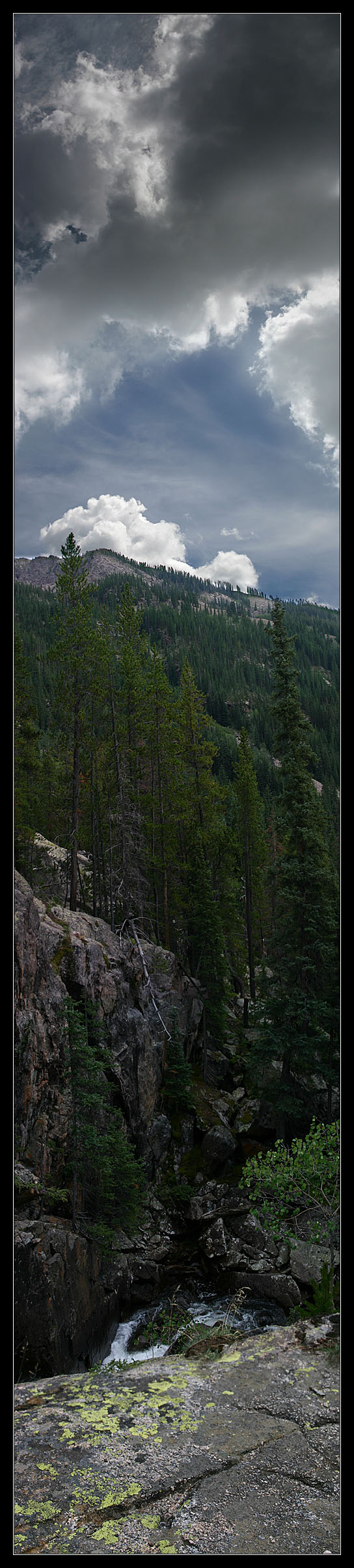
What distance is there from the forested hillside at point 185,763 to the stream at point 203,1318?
308 centimetres

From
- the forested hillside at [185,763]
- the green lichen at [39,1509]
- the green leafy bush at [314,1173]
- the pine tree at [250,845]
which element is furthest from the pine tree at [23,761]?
the pine tree at [250,845]

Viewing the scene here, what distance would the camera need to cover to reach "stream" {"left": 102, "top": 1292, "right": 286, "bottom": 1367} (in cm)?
899

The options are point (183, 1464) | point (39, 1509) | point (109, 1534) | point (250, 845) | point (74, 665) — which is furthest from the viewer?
point (250, 845)

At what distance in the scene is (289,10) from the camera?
3.64m

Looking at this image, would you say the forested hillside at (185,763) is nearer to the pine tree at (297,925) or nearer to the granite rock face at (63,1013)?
the pine tree at (297,925)

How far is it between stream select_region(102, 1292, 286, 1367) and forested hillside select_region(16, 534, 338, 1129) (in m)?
3.08

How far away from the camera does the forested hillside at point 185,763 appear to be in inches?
272

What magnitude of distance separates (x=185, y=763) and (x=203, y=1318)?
13667 millimetres

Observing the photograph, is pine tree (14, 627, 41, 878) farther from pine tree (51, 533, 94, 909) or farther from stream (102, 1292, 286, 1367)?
stream (102, 1292, 286, 1367)

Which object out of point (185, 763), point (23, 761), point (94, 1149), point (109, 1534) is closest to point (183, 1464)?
point (109, 1534)

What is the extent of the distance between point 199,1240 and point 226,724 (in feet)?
41.5

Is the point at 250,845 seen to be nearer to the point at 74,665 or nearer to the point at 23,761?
the point at 74,665

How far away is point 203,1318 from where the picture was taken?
33.9 ft

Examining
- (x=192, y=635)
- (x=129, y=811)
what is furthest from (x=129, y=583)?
(x=129, y=811)
